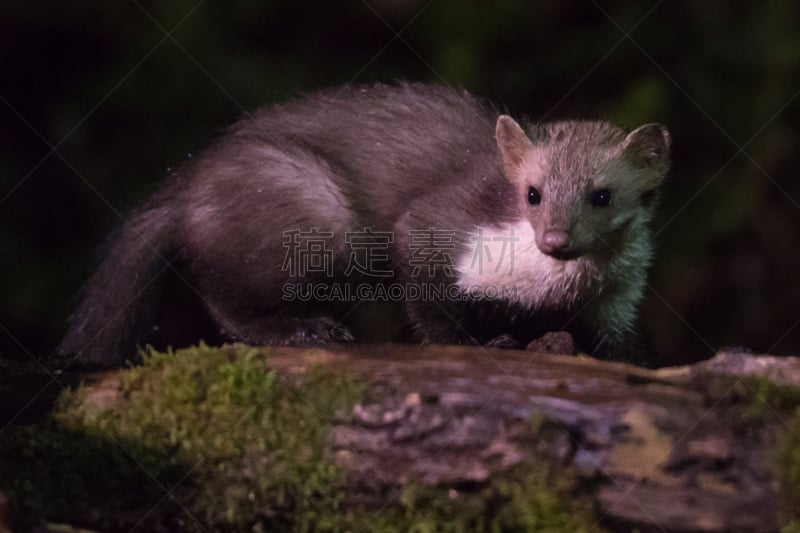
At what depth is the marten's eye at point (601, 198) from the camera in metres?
3.35

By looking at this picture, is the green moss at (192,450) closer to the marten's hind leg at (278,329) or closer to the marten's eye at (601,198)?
the marten's hind leg at (278,329)

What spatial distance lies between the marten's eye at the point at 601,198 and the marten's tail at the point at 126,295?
1.48 meters

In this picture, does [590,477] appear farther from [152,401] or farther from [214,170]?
[214,170]

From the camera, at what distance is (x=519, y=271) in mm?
3486

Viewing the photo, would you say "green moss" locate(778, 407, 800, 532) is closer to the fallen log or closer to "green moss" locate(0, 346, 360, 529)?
the fallen log

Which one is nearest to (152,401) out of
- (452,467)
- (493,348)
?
(452,467)

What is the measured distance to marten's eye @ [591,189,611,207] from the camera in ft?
11.0

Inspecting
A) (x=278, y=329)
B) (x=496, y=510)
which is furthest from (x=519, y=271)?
(x=496, y=510)

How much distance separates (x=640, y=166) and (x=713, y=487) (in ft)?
4.53

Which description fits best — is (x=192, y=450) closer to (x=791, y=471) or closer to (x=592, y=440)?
(x=592, y=440)

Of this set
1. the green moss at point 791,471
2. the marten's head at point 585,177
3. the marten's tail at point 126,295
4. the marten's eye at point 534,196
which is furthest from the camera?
the marten's tail at point 126,295

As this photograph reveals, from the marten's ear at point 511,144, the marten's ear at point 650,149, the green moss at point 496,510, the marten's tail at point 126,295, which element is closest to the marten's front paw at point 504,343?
the marten's ear at point 511,144

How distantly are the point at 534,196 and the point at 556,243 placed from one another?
1.00 feet

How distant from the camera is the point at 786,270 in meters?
5.64
